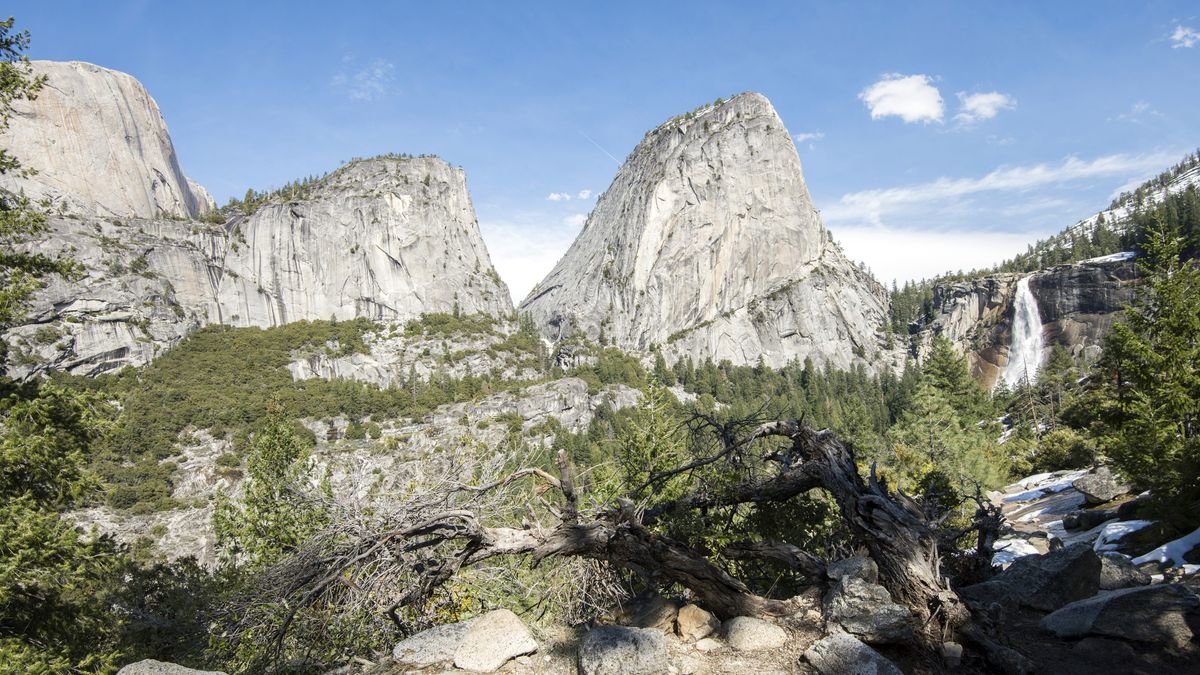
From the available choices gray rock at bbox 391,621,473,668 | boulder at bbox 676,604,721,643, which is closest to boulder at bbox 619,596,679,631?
boulder at bbox 676,604,721,643

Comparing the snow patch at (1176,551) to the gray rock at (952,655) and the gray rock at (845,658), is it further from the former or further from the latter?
the gray rock at (845,658)

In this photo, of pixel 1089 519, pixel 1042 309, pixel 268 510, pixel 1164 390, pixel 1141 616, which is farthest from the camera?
pixel 1042 309

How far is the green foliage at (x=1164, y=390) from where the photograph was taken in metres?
11.7

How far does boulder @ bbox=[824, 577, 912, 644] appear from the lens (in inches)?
211

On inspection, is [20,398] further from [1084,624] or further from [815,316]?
[815,316]

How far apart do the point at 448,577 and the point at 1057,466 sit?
151 ft

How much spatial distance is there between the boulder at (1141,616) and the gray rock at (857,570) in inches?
97.4

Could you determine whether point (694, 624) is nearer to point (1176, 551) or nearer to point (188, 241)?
point (1176, 551)

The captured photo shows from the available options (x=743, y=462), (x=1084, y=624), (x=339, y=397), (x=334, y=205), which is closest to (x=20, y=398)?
(x=743, y=462)

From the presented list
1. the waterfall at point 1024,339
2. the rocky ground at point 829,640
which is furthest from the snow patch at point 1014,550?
the waterfall at point 1024,339

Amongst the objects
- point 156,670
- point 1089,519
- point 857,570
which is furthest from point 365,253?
point 857,570

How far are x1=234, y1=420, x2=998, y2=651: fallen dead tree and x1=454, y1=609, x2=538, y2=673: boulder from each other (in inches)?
23.7

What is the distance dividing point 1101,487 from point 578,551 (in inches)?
922

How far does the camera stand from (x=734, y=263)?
511 ft
